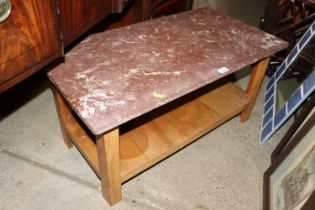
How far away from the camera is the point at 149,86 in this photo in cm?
100

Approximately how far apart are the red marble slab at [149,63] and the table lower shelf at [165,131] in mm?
307

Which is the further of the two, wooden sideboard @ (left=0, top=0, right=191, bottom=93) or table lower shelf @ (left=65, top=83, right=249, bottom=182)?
table lower shelf @ (left=65, top=83, right=249, bottom=182)

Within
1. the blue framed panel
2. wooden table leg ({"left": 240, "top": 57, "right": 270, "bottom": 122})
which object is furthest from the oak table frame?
the blue framed panel

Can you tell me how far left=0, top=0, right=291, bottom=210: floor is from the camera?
1.22m

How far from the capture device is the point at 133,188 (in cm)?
127

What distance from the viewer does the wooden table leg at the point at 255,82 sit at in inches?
53.0

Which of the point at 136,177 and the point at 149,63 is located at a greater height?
the point at 149,63

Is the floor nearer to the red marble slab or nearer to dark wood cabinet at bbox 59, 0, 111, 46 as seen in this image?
the red marble slab

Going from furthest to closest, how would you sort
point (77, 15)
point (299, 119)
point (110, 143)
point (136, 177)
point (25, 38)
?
point (136, 177)
point (299, 119)
point (77, 15)
point (110, 143)
point (25, 38)

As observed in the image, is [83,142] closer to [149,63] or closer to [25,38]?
[149,63]

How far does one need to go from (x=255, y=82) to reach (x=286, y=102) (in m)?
0.19

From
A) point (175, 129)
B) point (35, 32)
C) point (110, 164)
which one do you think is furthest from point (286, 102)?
point (35, 32)

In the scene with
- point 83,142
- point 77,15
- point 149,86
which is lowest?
point 83,142

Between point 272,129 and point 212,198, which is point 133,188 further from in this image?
point 272,129
